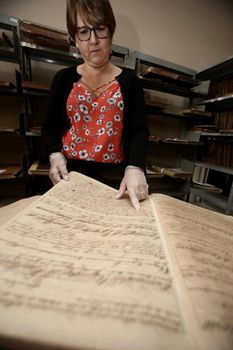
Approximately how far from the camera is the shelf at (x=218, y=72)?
1.75m

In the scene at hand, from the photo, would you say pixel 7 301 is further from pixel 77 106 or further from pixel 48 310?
pixel 77 106

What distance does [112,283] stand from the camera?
0.19 m

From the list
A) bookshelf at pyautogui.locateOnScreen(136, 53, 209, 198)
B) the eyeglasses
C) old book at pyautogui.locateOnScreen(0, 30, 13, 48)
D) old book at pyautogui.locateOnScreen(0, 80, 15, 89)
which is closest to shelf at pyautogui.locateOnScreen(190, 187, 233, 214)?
bookshelf at pyautogui.locateOnScreen(136, 53, 209, 198)

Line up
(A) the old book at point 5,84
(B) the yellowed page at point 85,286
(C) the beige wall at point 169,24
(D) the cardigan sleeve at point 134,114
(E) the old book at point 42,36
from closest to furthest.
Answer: (B) the yellowed page at point 85,286
(D) the cardigan sleeve at point 134,114
(E) the old book at point 42,36
(A) the old book at point 5,84
(C) the beige wall at point 169,24

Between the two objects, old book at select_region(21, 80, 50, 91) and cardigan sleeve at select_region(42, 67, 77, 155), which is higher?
old book at select_region(21, 80, 50, 91)

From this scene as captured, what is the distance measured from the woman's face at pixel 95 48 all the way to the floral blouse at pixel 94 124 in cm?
9

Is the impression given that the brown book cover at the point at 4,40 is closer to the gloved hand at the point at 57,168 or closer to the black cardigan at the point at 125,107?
the black cardigan at the point at 125,107

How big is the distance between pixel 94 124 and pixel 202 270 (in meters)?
0.68

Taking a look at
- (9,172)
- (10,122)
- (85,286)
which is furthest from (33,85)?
(85,286)

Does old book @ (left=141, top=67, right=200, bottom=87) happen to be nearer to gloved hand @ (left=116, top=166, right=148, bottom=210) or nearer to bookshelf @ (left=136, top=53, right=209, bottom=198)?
bookshelf @ (left=136, top=53, right=209, bottom=198)

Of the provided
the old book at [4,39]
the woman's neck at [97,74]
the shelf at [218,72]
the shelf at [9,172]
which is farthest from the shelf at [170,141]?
the old book at [4,39]

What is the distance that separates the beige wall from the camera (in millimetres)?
1490

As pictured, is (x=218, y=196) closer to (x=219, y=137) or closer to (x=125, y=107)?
(x=219, y=137)

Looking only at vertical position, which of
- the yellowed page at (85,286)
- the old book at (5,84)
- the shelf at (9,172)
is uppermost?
the old book at (5,84)
